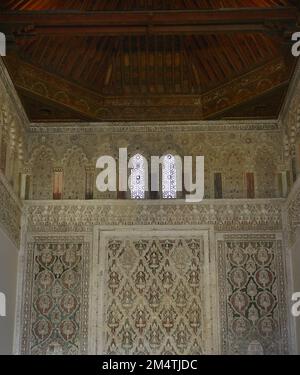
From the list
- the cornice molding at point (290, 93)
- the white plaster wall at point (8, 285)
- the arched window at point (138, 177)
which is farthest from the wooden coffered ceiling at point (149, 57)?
the white plaster wall at point (8, 285)

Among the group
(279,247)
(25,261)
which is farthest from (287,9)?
(25,261)

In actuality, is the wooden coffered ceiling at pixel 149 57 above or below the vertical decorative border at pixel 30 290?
above

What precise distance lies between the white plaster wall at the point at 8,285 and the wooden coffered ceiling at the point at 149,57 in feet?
6.81

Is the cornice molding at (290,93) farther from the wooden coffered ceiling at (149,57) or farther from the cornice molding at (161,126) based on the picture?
the cornice molding at (161,126)

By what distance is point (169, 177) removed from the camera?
10781mm

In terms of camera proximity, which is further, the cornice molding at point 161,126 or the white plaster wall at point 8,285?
the cornice molding at point 161,126

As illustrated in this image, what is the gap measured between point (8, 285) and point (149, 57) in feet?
12.0

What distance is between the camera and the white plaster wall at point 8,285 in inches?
366

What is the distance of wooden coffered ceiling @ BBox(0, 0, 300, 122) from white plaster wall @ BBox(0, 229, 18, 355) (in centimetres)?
208

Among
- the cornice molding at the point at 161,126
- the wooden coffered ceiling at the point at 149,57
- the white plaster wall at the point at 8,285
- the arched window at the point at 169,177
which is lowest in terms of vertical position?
the white plaster wall at the point at 8,285

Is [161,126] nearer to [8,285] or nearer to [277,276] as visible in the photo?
[277,276]

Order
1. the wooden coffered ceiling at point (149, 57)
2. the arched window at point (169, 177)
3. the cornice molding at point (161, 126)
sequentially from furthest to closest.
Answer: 1. the cornice molding at point (161, 126)
2. the arched window at point (169, 177)
3. the wooden coffered ceiling at point (149, 57)

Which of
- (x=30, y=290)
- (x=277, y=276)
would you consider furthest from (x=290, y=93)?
(x=30, y=290)

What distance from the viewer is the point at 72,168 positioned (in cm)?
1082
